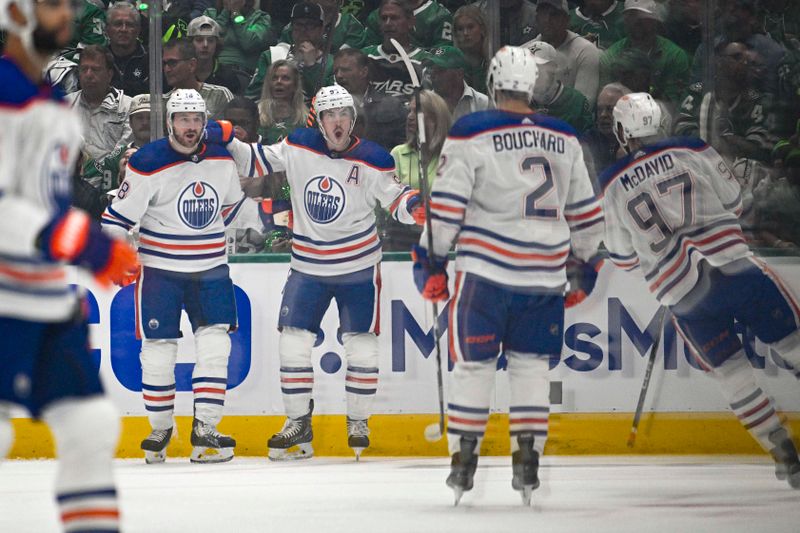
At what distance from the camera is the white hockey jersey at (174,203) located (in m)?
4.57

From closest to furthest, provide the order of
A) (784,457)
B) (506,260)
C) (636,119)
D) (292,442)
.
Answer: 1. (506,260)
2. (784,457)
3. (636,119)
4. (292,442)

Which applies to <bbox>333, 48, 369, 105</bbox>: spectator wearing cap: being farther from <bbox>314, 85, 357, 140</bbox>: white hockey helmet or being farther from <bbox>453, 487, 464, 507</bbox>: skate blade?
<bbox>453, 487, 464, 507</bbox>: skate blade

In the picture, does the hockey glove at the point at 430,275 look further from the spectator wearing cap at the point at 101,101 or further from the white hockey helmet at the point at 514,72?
the spectator wearing cap at the point at 101,101

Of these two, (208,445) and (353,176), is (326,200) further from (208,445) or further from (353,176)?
(208,445)

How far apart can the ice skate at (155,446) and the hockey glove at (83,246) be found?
2.71m

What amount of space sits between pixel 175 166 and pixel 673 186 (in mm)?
1883

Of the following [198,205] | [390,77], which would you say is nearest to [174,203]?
[198,205]

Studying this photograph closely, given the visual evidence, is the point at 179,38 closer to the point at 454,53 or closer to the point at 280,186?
the point at 280,186

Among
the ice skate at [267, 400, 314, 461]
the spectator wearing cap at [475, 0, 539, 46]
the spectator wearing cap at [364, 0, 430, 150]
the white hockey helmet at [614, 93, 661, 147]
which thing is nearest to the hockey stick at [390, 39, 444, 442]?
the spectator wearing cap at [364, 0, 430, 150]

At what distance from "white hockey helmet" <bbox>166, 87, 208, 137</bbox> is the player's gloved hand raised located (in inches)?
2.3

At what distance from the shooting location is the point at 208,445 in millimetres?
4562

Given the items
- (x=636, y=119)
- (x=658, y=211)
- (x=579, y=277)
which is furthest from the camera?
(x=636, y=119)

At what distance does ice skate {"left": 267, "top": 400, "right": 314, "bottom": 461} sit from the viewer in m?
4.58

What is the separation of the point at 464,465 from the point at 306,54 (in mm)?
1987
